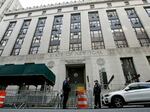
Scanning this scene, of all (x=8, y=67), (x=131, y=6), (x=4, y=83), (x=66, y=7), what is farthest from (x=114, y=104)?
(x=66, y=7)

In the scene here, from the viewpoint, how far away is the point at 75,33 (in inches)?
1098

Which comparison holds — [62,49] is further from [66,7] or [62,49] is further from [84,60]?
[66,7]

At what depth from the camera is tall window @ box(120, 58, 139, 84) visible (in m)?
20.9

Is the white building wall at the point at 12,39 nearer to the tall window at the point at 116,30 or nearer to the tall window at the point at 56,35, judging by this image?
the tall window at the point at 56,35

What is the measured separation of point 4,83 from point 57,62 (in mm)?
8310

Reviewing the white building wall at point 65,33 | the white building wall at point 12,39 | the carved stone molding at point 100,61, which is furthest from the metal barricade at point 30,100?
the white building wall at point 12,39

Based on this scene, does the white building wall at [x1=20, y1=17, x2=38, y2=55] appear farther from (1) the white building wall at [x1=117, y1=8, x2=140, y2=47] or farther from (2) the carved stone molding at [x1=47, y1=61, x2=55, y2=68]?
(1) the white building wall at [x1=117, y1=8, x2=140, y2=47]

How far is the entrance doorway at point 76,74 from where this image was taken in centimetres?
2361

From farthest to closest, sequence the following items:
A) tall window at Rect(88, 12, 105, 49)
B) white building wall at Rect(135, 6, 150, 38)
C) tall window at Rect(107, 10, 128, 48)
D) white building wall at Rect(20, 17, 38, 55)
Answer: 1. white building wall at Rect(20, 17, 38, 55)
2. white building wall at Rect(135, 6, 150, 38)
3. tall window at Rect(88, 12, 105, 49)
4. tall window at Rect(107, 10, 128, 48)

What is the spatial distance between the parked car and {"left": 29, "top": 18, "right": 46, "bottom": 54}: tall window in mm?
19232

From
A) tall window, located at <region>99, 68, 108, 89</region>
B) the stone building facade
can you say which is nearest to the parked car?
the stone building facade

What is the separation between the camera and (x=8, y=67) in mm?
16969

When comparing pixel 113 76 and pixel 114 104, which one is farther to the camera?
pixel 113 76

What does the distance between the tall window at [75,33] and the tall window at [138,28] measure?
10.2 metres
